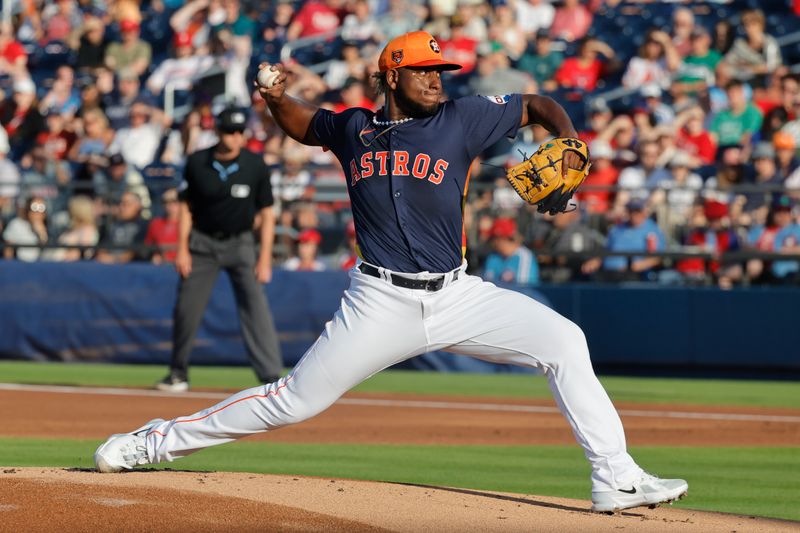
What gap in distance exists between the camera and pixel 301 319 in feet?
48.9

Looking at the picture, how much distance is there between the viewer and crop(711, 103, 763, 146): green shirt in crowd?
15.8m

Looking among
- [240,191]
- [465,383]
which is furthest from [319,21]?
[240,191]

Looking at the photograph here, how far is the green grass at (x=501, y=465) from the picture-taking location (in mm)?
6930

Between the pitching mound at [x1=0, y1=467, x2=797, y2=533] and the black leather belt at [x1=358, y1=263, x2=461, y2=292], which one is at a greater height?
the black leather belt at [x1=358, y1=263, x2=461, y2=292]

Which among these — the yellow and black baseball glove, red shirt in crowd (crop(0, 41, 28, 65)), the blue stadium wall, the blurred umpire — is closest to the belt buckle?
the yellow and black baseball glove

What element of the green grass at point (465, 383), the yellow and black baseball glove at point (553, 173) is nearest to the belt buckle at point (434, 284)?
the yellow and black baseball glove at point (553, 173)

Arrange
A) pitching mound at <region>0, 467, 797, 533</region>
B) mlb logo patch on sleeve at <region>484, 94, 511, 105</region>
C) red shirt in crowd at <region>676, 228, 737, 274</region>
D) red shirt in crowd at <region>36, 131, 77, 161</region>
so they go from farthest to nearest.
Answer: red shirt in crowd at <region>36, 131, 77, 161</region> < red shirt in crowd at <region>676, 228, 737, 274</region> < mlb logo patch on sleeve at <region>484, 94, 511, 105</region> < pitching mound at <region>0, 467, 797, 533</region>

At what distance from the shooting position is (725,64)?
1662 centimetres

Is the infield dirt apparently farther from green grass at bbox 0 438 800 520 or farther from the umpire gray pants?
the umpire gray pants

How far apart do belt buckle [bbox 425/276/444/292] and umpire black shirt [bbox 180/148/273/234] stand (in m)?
5.67

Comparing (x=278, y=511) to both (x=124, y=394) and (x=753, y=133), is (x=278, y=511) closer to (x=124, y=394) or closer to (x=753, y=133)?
(x=124, y=394)

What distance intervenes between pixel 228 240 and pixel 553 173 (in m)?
6.15

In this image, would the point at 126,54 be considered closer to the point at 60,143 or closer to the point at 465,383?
the point at 60,143

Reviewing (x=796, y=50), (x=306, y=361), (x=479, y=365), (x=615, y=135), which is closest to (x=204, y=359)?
(x=479, y=365)
